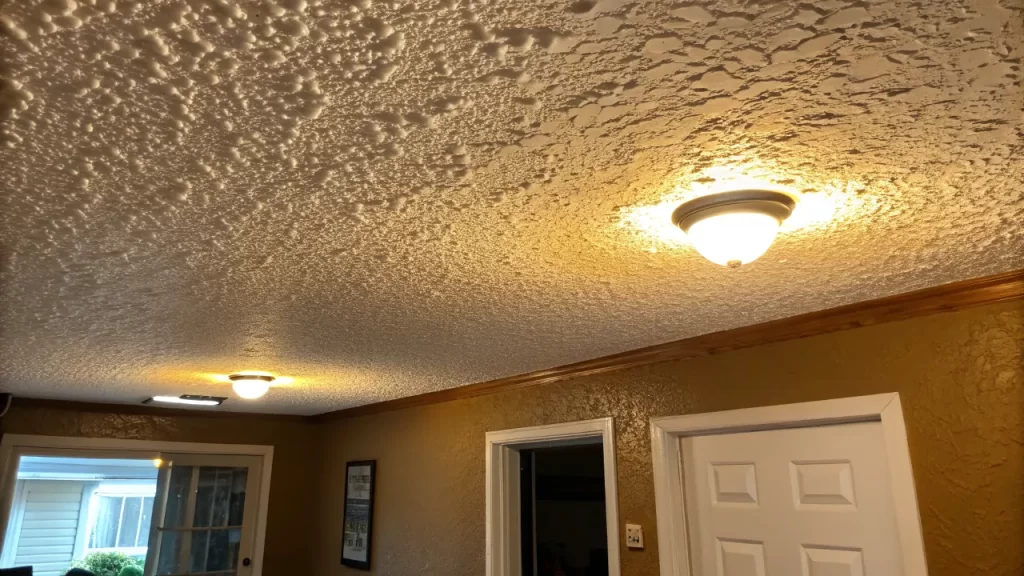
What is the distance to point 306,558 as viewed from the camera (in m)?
5.29

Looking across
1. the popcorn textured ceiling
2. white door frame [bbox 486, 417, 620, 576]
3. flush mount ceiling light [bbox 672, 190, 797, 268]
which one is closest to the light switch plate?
white door frame [bbox 486, 417, 620, 576]

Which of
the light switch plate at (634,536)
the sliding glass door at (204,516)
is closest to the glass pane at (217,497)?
the sliding glass door at (204,516)

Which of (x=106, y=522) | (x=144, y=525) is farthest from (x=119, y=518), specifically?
(x=144, y=525)

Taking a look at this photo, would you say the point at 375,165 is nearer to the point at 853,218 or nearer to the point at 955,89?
the point at 955,89

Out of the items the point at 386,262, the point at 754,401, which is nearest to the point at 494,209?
the point at 386,262

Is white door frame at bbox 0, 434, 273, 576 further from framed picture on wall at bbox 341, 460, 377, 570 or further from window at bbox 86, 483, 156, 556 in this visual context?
window at bbox 86, 483, 156, 556

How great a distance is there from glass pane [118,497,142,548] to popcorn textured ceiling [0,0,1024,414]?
835 centimetres

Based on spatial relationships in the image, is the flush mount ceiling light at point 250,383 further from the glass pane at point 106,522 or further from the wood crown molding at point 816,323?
the glass pane at point 106,522

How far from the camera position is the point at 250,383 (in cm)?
341

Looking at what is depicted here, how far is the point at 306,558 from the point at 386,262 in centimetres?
440

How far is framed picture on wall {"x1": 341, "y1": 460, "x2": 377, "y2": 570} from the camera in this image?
4.63 metres

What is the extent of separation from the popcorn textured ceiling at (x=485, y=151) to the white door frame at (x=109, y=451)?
112 inches

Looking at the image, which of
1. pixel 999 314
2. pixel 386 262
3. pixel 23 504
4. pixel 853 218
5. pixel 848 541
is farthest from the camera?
pixel 23 504

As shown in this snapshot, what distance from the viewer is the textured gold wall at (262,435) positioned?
4.57m
